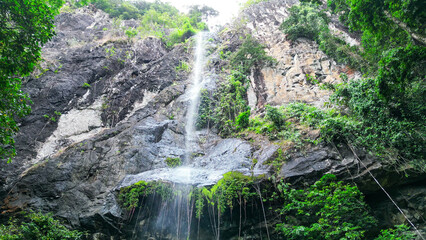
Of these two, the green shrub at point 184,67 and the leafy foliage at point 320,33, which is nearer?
the leafy foliage at point 320,33

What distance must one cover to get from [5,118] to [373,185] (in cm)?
912

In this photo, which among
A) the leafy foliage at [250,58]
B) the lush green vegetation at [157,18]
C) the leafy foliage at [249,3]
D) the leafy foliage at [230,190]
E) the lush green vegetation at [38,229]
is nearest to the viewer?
the lush green vegetation at [38,229]

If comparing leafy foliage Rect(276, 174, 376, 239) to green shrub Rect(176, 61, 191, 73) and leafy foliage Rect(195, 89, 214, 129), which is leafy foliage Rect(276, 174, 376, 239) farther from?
green shrub Rect(176, 61, 191, 73)

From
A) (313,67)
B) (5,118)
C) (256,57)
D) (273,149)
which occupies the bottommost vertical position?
(273,149)

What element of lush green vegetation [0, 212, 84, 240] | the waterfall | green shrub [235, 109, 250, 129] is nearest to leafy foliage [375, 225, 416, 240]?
green shrub [235, 109, 250, 129]

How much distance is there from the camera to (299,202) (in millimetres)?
5699

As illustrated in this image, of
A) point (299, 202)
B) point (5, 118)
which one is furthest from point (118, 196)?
point (299, 202)

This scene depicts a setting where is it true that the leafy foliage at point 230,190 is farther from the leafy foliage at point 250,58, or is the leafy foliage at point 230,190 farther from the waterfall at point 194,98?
the leafy foliage at point 250,58

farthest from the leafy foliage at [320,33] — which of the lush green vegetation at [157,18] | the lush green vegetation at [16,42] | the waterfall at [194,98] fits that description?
the lush green vegetation at [16,42]

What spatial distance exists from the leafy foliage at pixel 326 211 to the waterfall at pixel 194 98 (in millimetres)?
4608

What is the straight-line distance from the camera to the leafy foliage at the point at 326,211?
5.29m

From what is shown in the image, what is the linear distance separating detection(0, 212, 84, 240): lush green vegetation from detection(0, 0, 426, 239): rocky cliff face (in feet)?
1.54

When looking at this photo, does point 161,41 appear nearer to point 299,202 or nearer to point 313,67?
point 313,67

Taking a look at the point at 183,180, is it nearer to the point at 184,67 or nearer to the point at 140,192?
the point at 140,192
